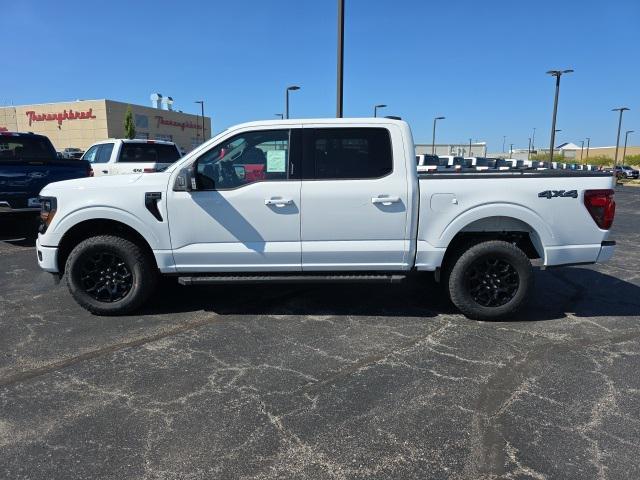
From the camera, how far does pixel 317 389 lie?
136 inches

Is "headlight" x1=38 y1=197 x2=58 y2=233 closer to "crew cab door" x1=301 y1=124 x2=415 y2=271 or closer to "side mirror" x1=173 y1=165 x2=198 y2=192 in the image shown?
"side mirror" x1=173 y1=165 x2=198 y2=192

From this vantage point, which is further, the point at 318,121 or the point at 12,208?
the point at 12,208

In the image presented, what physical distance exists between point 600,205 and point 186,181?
3.98 metres

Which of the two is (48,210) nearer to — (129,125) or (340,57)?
(340,57)

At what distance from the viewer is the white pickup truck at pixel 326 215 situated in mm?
4609

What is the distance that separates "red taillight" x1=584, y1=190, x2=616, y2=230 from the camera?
4.57 meters

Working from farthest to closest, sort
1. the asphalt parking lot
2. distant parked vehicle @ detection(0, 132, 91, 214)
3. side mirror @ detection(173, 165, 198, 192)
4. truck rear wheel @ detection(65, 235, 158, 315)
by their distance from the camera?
distant parked vehicle @ detection(0, 132, 91, 214)
truck rear wheel @ detection(65, 235, 158, 315)
side mirror @ detection(173, 165, 198, 192)
the asphalt parking lot

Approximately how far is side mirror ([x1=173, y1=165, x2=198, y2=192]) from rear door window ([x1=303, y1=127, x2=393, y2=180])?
1.07 metres

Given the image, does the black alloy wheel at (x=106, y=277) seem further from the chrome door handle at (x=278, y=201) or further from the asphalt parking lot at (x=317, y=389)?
the chrome door handle at (x=278, y=201)

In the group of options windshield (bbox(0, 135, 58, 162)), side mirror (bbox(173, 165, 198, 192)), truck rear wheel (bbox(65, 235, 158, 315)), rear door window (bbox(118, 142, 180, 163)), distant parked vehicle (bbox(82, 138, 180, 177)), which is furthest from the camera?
rear door window (bbox(118, 142, 180, 163))

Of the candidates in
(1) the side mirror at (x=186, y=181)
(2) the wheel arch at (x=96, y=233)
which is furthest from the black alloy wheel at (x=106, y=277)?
(1) the side mirror at (x=186, y=181)

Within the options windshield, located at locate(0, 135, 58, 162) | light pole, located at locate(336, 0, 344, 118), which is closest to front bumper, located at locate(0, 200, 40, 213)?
windshield, located at locate(0, 135, 58, 162)

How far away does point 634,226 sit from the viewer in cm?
1188

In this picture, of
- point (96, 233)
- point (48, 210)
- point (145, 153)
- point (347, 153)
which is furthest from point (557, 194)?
point (145, 153)
